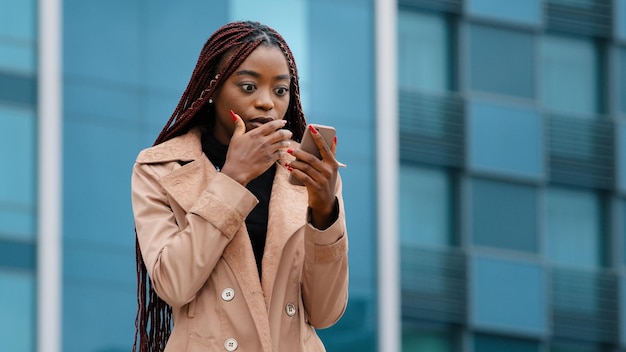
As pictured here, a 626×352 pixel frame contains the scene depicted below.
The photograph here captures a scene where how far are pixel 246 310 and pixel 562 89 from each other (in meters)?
24.5

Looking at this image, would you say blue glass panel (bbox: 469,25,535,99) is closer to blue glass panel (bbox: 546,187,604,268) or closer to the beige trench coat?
blue glass panel (bbox: 546,187,604,268)

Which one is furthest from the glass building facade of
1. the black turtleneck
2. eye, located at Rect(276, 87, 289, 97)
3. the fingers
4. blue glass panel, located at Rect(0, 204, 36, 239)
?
the fingers

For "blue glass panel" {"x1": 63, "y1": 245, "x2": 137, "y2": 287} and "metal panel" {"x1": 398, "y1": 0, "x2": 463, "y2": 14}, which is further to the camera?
"metal panel" {"x1": 398, "y1": 0, "x2": 463, "y2": 14}

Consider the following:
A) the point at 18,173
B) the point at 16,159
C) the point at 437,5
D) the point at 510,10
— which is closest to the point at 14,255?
the point at 18,173

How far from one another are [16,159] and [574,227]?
9684 millimetres

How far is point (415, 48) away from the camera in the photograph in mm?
29781

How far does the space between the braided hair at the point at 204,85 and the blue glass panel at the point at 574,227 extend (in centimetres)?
2310

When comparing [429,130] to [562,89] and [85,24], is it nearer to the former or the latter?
[562,89]

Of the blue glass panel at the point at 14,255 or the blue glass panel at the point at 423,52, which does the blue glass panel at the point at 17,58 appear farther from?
the blue glass panel at the point at 423,52

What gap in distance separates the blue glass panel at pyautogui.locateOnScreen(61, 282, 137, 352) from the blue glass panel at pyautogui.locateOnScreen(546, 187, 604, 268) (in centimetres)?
784

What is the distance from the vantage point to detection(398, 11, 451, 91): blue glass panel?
2941cm

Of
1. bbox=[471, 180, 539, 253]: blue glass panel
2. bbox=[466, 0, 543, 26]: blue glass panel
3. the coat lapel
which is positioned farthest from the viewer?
bbox=[466, 0, 543, 26]: blue glass panel

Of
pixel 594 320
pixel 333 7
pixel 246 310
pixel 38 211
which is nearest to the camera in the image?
pixel 246 310

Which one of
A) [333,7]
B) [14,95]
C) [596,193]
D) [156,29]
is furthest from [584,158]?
[14,95]
